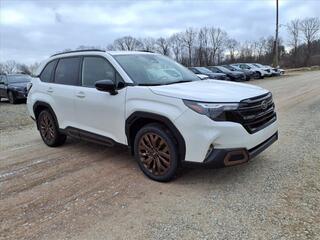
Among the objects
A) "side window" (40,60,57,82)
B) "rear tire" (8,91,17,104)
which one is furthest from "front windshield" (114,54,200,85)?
"rear tire" (8,91,17,104)

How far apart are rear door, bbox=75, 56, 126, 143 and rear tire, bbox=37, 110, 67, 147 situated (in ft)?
3.23

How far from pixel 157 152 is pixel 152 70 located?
53.1 inches

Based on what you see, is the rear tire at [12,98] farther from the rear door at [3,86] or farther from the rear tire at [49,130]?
the rear tire at [49,130]

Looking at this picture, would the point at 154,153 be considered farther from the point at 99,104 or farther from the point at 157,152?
the point at 99,104

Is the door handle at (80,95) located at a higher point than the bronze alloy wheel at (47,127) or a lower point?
higher

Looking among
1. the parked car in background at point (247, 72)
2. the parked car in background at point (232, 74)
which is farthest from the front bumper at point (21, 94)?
the parked car in background at point (247, 72)

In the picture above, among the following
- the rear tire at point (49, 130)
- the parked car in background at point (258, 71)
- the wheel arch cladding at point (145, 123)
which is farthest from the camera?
the parked car in background at point (258, 71)

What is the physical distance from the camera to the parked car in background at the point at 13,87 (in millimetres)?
16938

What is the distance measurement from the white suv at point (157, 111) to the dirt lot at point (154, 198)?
1.32 feet

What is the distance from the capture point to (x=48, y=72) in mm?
6684

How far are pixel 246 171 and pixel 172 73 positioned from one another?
1.86 metres

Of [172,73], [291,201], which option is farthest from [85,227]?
[172,73]

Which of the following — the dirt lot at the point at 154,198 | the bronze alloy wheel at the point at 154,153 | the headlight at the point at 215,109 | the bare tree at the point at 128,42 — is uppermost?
the bare tree at the point at 128,42

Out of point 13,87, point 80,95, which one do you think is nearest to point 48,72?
point 80,95
